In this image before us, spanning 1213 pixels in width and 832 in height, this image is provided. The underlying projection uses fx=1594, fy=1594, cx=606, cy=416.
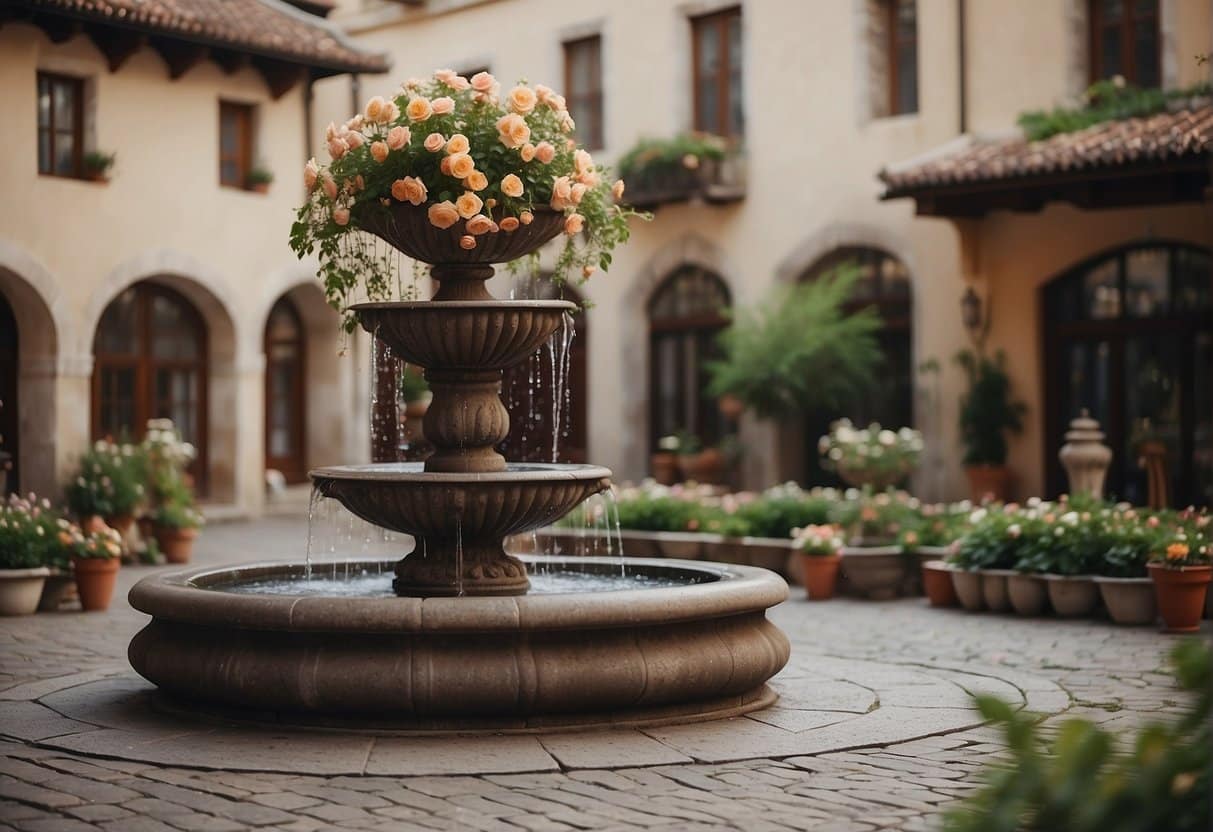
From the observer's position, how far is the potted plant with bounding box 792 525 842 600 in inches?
475

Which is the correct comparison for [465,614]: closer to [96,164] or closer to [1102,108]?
[1102,108]

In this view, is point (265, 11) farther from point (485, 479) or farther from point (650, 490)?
point (485, 479)

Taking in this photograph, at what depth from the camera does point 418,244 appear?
23.5 ft

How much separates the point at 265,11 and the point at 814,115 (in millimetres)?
7261

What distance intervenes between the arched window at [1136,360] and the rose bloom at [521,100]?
10.2m

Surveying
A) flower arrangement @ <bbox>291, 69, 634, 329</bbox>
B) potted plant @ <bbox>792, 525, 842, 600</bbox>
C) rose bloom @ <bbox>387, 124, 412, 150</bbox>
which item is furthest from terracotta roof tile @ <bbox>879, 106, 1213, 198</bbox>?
rose bloom @ <bbox>387, 124, 412, 150</bbox>

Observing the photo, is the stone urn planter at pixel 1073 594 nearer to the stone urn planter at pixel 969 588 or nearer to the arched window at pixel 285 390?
the stone urn planter at pixel 969 588

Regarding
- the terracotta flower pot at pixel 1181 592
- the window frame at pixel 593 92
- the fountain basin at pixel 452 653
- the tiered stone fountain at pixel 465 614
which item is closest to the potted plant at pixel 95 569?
the tiered stone fountain at pixel 465 614

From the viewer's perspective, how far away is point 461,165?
6.85m

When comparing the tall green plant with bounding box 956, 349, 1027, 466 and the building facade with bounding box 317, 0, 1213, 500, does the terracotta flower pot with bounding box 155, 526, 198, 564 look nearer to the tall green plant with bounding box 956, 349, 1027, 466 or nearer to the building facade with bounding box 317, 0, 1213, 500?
the building facade with bounding box 317, 0, 1213, 500

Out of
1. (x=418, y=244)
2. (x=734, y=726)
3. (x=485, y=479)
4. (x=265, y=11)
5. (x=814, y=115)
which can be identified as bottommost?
(x=734, y=726)

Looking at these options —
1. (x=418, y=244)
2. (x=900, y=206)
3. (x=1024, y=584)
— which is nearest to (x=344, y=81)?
(x=900, y=206)

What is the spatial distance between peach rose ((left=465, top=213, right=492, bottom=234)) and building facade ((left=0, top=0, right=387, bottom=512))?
34.7 feet

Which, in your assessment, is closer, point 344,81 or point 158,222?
point 158,222
